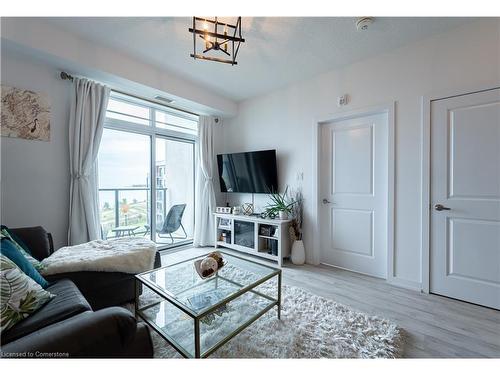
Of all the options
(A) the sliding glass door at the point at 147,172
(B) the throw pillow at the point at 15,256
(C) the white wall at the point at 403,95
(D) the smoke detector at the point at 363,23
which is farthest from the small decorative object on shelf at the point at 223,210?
(D) the smoke detector at the point at 363,23

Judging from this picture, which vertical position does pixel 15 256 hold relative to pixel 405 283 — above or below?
above

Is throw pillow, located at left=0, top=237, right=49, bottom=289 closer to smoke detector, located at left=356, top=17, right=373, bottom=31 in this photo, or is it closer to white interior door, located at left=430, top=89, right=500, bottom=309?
Answer: smoke detector, located at left=356, top=17, right=373, bottom=31

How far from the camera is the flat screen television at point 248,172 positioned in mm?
3361

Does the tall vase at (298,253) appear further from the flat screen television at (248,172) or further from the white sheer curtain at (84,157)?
the white sheer curtain at (84,157)

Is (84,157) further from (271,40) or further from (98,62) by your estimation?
(271,40)

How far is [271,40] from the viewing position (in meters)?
2.22

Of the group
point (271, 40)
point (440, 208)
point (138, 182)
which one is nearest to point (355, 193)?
point (440, 208)

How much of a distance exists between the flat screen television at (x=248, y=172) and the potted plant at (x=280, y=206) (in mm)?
143

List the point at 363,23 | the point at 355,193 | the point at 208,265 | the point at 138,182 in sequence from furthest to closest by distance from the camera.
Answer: the point at 138,182 → the point at 355,193 → the point at 363,23 → the point at 208,265

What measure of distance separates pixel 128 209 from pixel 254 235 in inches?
74.0

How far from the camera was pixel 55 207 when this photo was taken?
7.95 feet
